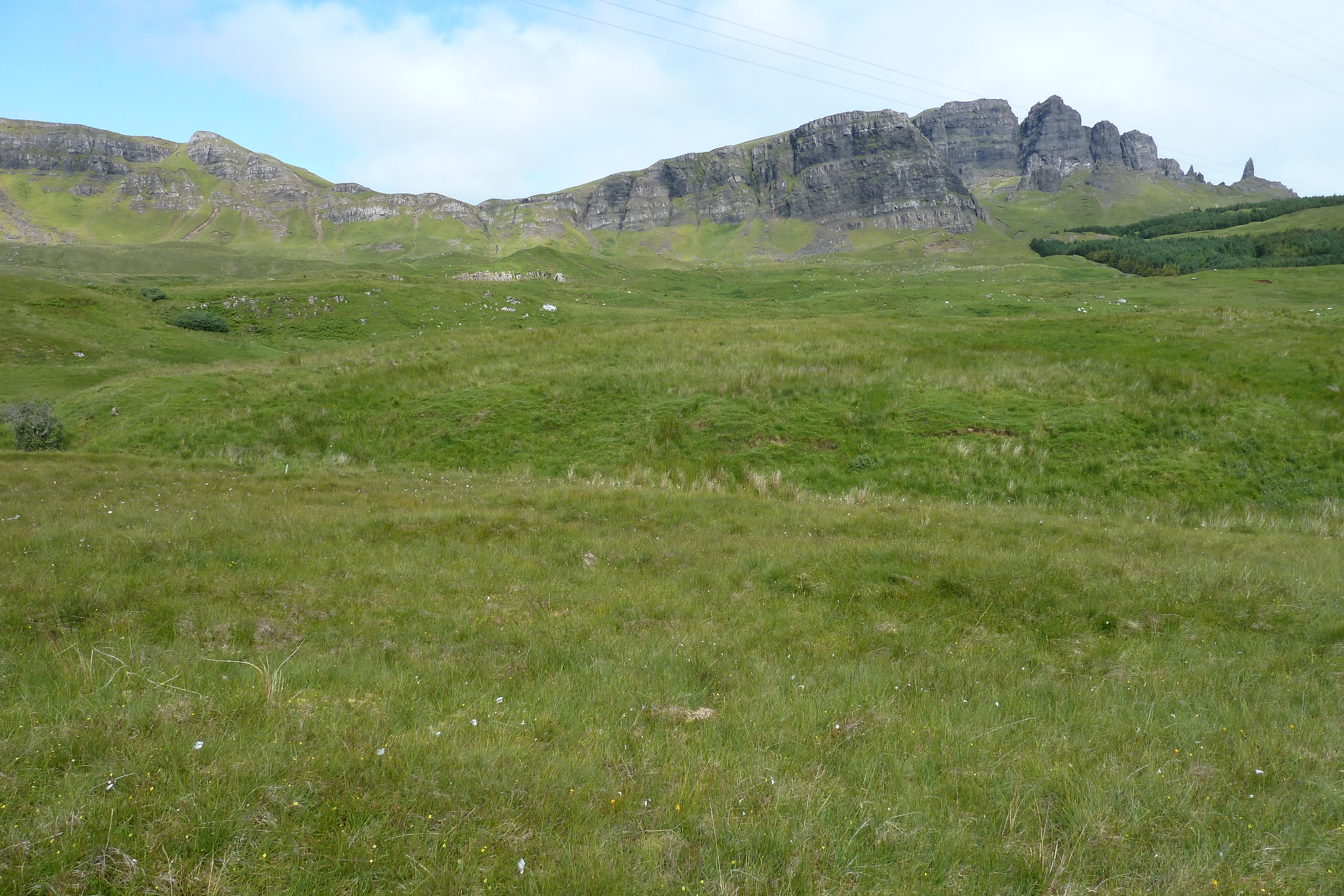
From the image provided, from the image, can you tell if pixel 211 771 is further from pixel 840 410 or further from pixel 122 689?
pixel 840 410

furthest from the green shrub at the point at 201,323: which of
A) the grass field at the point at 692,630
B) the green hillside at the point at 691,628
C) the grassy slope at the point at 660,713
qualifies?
the grassy slope at the point at 660,713

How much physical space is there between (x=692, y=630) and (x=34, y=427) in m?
29.2

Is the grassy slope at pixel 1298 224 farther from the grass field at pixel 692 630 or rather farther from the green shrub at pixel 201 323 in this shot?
the green shrub at pixel 201 323

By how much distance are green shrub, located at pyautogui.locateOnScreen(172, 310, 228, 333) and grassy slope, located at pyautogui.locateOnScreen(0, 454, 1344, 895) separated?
46070 millimetres

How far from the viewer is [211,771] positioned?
4297mm

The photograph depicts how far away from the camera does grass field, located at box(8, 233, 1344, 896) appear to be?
164 inches

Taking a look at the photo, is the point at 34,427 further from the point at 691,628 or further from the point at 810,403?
the point at 810,403

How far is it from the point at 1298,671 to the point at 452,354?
32.6 meters

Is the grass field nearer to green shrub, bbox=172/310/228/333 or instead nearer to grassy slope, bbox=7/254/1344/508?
grassy slope, bbox=7/254/1344/508

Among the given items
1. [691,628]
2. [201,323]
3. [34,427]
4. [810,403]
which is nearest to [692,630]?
[691,628]

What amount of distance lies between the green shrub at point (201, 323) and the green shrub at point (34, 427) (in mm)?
29260

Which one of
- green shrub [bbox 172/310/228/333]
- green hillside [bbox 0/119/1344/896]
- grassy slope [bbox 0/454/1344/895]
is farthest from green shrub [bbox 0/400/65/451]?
green shrub [bbox 172/310/228/333]

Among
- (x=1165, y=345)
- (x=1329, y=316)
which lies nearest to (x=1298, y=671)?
(x=1165, y=345)

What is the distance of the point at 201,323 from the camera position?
51219mm
